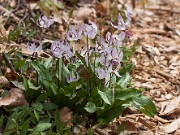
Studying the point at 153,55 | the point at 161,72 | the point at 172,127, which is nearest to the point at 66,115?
the point at 172,127

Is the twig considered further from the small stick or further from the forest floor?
the small stick

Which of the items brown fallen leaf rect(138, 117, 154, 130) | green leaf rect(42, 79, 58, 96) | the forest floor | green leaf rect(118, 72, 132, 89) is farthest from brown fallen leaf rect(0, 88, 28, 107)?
brown fallen leaf rect(138, 117, 154, 130)

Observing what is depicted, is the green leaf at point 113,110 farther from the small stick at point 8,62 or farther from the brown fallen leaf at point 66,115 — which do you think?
the small stick at point 8,62

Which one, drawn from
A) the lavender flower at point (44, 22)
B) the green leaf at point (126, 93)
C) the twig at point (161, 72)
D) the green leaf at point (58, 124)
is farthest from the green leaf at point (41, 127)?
the twig at point (161, 72)

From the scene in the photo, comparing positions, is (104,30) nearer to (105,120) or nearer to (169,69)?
(169,69)

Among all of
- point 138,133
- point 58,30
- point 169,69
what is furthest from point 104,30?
point 138,133

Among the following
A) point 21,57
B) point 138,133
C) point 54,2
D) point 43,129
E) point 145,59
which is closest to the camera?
point 43,129
